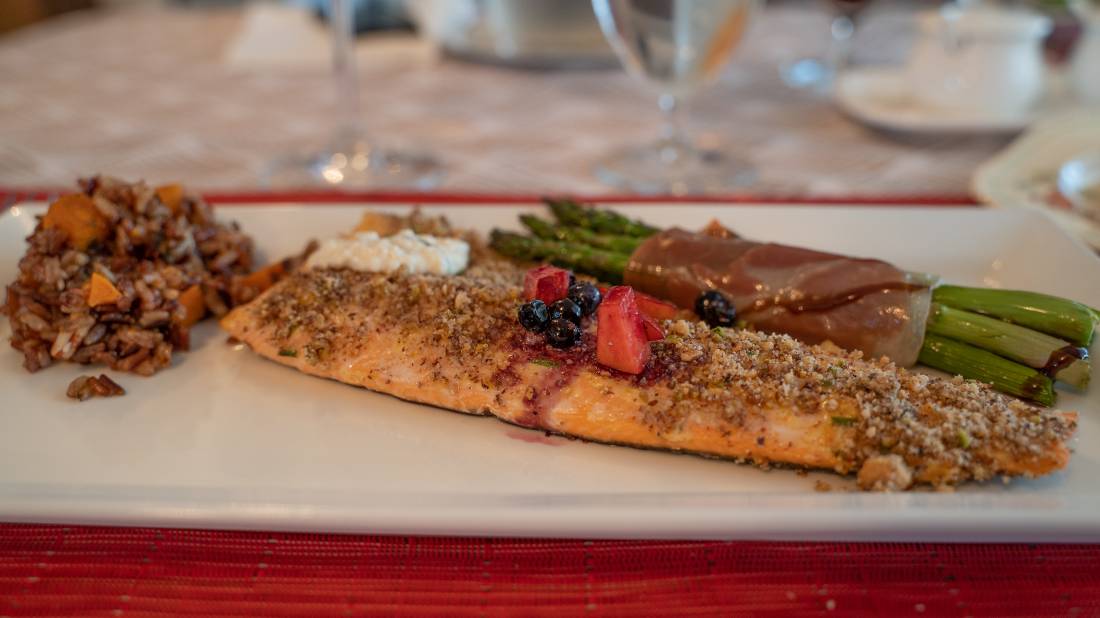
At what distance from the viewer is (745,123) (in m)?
4.64

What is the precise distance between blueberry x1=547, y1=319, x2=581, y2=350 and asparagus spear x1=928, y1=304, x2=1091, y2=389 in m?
1.04

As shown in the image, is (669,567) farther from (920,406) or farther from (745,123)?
(745,123)

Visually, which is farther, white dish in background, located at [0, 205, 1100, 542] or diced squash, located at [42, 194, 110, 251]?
diced squash, located at [42, 194, 110, 251]

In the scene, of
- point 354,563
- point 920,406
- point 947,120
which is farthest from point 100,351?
point 947,120

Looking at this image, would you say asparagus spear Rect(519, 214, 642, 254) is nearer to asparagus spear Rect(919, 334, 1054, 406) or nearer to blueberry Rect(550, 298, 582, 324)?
blueberry Rect(550, 298, 582, 324)

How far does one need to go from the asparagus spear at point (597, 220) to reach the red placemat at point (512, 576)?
1287 millimetres

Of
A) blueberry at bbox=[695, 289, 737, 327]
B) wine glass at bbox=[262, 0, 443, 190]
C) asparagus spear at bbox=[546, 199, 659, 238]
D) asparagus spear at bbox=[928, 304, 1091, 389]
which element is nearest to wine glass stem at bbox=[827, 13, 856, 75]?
wine glass at bbox=[262, 0, 443, 190]

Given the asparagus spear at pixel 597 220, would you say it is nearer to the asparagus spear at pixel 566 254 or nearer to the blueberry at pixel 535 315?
the asparagus spear at pixel 566 254

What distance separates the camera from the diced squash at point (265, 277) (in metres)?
2.71

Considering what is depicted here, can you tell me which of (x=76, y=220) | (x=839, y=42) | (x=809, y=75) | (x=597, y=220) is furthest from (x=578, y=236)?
(x=839, y=42)

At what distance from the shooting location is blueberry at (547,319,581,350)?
2143 millimetres

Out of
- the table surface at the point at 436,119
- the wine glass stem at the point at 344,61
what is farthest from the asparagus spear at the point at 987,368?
the wine glass stem at the point at 344,61

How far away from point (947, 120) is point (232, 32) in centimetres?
526

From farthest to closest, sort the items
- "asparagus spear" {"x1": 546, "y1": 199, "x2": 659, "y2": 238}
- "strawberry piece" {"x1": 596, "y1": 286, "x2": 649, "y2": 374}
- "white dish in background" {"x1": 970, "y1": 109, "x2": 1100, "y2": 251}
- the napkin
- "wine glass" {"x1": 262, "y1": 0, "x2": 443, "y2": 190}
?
the napkin
"wine glass" {"x1": 262, "y1": 0, "x2": 443, "y2": 190}
"white dish in background" {"x1": 970, "y1": 109, "x2": 1100, "y2": 251}
"asparagus spear" {"x1": 546, "y1": 199, "x2": 659, "y2": 238}
"strawberry piece" {"x1": 596, "y1": 286, "x2": 649, "y2": 374}
